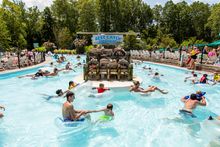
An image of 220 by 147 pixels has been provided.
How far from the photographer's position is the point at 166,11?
58.6 metres

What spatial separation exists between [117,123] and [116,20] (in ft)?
153

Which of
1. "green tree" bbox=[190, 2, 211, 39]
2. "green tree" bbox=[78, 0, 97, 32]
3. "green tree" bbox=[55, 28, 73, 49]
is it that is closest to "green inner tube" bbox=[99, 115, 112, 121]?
"green tree" bbox=[55, 28, 73, 49]

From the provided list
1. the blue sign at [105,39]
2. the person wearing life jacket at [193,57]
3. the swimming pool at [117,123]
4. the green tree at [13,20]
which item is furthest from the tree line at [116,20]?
the swimming pool at [117,123]

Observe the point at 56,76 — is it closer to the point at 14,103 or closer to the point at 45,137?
the point at 14,103

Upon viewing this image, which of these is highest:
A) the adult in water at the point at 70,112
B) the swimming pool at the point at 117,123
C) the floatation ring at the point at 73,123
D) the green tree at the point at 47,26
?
the green tree at the point at 47,26

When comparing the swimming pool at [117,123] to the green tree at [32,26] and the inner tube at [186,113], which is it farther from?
the green tree at [32,26]

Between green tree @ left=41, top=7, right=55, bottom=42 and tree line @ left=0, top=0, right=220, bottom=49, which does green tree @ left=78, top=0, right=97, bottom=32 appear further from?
green tree @ left=41, top=7, right=55, bottom=42

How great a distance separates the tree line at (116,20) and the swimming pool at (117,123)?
132ft

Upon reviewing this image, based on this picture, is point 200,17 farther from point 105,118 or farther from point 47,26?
point 105,118

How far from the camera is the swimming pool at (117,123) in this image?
6770 millimetres

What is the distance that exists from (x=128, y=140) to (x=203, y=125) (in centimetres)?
253

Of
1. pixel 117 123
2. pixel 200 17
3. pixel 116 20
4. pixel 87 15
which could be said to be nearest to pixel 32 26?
pixel 87 15

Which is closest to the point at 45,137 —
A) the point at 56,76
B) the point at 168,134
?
the point at 168,134

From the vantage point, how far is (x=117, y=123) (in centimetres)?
807
